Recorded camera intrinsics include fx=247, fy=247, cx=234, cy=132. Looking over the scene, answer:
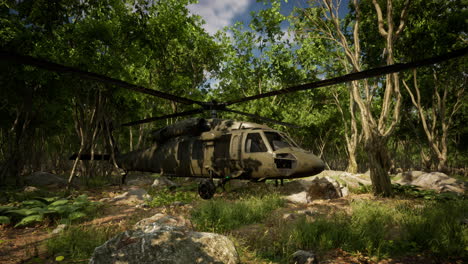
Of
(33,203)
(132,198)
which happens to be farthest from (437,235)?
(33,203)

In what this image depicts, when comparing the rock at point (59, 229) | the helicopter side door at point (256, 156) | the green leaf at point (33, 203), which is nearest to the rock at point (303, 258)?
A: the helicopter side door at point (256, 156)

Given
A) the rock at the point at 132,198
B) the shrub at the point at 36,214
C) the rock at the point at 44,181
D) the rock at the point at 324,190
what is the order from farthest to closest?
the rock at the point at 44,181
the rock at the point at 324,190
the rock at the point at 132,198
the shrub at the point at 36,214

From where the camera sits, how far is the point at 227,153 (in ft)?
32.8

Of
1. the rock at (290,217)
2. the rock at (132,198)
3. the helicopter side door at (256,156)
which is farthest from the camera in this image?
the rock at (132,198)

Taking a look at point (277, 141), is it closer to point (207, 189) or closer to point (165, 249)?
point (207, 189)

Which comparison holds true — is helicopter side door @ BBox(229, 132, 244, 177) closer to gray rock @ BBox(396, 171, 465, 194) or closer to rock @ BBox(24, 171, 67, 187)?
gray rock @ BBox(396, 171, 465, 194)

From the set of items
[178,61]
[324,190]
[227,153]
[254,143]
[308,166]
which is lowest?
[324,190]

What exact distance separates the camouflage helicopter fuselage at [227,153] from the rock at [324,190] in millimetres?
2101

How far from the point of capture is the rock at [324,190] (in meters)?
10.8

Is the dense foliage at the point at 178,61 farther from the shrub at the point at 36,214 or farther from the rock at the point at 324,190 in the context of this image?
the shrub at the point at 36,214

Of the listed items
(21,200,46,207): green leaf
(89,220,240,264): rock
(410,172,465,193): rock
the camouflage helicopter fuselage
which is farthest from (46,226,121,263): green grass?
(410,172,465,193): rock

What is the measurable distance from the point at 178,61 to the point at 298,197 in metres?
16.8

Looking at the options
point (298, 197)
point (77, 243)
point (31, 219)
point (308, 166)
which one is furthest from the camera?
point (298, 197)

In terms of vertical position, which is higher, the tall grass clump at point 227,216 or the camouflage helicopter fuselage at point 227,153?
the camouflage helicopter fuselage at point 227,153
